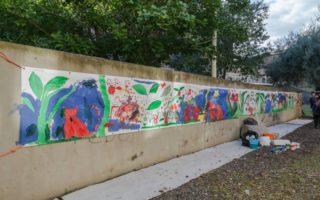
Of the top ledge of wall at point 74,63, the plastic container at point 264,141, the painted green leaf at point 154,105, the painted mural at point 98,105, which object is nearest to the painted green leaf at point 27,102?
the painted mural at point 98,105

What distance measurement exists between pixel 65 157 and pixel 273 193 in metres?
3.40

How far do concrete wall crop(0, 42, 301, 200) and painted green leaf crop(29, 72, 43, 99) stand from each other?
0.17 meters

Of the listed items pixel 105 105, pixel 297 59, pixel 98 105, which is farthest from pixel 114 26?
pixel 297 59

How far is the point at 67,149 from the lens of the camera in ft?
18.9

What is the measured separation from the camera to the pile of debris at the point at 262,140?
34.8ft

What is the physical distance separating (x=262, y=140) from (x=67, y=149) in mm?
7175

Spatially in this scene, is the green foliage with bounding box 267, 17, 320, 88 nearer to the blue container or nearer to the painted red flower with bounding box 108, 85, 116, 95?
the blue container

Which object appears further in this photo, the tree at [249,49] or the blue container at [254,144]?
the tree at [249,49]

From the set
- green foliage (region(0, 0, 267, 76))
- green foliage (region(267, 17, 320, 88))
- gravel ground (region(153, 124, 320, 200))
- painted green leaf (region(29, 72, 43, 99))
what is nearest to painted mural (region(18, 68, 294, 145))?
painted green leaf (region(29, 72, 43, 99))

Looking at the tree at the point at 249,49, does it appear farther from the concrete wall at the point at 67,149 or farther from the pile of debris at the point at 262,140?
the concrete wall at the point at 67,149

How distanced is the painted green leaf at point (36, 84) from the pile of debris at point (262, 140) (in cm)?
692

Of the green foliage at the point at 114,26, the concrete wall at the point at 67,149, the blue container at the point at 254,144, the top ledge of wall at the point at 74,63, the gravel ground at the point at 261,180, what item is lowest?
the gravel ground at the point at 261,180

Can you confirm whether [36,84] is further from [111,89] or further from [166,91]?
[166,91]

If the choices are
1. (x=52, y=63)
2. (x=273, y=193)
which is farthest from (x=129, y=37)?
(x=273, y=193)
